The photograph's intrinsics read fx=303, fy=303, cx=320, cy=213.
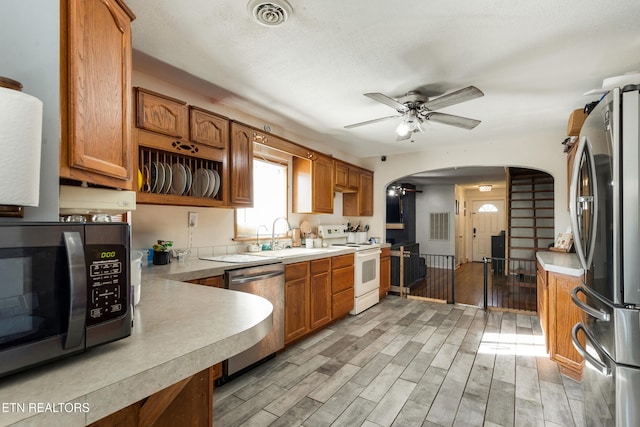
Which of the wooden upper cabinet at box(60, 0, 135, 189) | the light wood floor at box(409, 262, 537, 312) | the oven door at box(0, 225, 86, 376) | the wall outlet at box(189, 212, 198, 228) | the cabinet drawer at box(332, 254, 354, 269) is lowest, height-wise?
the light wood floor at box(409, 262, 537, 312)

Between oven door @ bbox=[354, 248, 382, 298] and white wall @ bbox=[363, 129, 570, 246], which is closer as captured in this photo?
white wall @ bbox=[363, 129, 570, 246]

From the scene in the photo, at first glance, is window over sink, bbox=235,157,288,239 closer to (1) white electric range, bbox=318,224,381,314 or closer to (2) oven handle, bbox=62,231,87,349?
(1) white electric range, bbox=318,224,381,314

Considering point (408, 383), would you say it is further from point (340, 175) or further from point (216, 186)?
point (340, 175)

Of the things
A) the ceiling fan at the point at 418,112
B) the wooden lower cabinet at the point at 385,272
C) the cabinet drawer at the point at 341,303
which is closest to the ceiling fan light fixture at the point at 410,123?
the ceiling fan at the point at 418,112

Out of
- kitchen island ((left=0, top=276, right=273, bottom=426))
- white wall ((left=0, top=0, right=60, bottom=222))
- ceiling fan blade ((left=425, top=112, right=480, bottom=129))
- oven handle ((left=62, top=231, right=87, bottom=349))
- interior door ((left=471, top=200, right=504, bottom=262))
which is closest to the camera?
kitchen island ((left=0, top=276, right=273, bottom=426))

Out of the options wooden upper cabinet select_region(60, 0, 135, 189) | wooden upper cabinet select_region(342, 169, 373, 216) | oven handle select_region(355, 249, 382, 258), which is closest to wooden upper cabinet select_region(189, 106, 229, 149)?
wooden upper cabinet select_region(60, 0, 135, 189)

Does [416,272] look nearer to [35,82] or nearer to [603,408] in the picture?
[603,408]

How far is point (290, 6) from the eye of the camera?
5.34 feet

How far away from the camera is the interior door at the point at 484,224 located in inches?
363

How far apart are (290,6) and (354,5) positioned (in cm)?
34

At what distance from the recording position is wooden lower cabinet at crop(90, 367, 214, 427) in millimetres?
843

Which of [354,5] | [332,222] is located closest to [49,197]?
[354,5]

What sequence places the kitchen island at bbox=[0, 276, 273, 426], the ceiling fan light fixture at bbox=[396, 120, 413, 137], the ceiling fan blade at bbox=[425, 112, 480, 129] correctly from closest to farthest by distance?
the kitchen island at bbox=[0, 276, 273, 426] → the ceiling fan blade at bbox=[425, 112, 480, 129] → the ceiling fan light fixture at bbox=[396, 120, 413, 137]

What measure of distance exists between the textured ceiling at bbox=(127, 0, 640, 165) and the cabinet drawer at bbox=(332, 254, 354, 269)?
5.68ft
